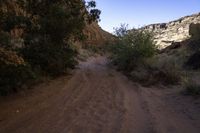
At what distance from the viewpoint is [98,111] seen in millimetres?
11828

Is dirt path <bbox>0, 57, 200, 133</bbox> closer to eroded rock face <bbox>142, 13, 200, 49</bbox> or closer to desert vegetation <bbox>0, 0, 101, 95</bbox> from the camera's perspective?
desert vegetation <bbox>0, 0, 101, 95</bbox>

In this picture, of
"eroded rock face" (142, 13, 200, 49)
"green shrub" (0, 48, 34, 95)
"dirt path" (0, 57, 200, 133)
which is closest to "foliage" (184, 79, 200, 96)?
"dirt path" (0, 57, 200, 133)

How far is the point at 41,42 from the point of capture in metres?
19.4

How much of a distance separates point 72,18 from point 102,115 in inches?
441

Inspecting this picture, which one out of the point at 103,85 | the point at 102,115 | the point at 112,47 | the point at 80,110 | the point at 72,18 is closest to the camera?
the point at 102,115

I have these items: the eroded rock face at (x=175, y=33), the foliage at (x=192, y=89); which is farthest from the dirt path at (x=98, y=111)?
the eroded rock face at (x=175, y=33)

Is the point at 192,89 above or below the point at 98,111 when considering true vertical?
above

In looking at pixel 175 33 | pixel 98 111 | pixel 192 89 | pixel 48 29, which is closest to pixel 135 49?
pixel 48 29

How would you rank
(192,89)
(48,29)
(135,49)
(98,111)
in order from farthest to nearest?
(135,49) < (48,29) < (192,89) < (98,111)

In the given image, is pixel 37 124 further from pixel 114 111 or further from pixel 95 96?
pixel 95 96

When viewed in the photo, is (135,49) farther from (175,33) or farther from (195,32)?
(175,33)

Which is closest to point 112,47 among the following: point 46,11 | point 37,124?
point 46,11

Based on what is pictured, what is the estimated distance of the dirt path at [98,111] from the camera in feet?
31.8

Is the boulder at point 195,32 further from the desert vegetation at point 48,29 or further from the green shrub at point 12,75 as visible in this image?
the green shrub at point 12,75
